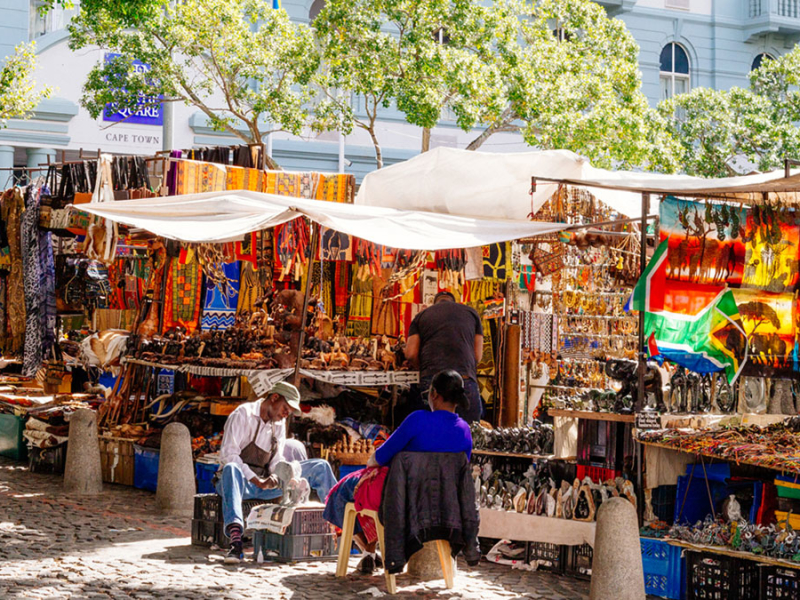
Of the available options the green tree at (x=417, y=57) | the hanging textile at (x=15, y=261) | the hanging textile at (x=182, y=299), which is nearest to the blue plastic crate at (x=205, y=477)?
the hanging textile at (x=182, y=299)

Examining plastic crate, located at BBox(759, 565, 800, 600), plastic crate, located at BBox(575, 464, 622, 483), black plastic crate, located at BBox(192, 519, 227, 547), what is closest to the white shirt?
black plastic crate, located at BBox(192, 519, 227, 547)

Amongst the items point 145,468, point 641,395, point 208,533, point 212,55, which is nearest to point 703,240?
point 641,395

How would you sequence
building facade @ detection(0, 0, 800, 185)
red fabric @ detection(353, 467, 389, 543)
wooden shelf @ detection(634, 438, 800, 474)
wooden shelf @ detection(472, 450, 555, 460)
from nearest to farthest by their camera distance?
wooden shelf @ detection(634, 438, 800, 474) < red fabric @ detection(353, 467, 389, 543) < wooden shelf @ detection(472, 450, 555, 460) < building facade @ detection(0, 0, 800, 185)

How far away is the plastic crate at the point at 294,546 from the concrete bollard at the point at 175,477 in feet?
6.01

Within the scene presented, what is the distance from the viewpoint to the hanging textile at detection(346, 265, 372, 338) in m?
11.5

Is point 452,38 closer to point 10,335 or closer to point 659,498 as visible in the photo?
point 10,335

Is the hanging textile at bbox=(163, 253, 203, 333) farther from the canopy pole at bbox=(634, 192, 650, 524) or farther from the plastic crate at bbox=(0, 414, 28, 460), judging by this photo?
the canopy pole at bbox=(634, 192, 650, 524)

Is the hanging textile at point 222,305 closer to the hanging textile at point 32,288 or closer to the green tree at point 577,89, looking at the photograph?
the hanging textile at point 32,288

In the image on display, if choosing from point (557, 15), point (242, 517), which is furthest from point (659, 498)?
point (557, 15)

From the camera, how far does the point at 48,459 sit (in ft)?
37.1

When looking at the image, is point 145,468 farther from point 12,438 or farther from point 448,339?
point 448,339

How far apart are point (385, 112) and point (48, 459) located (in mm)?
15314

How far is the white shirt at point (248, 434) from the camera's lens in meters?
7.69

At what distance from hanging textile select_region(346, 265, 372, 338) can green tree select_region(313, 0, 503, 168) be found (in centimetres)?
700
